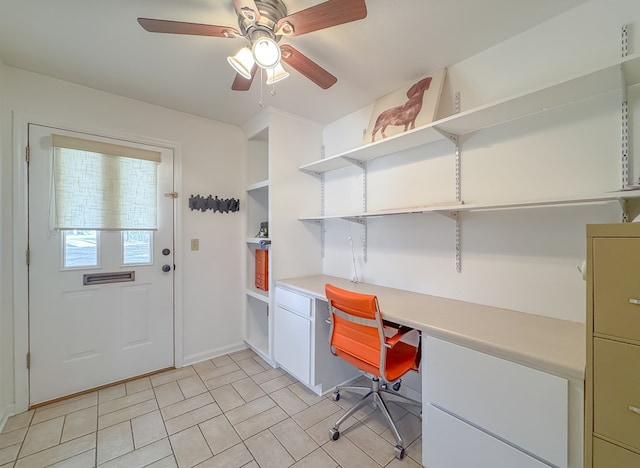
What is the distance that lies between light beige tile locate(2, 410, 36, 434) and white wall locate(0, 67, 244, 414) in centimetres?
22

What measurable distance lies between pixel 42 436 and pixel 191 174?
2.15 metres

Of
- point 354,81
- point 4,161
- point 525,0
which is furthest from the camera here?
point 354,81

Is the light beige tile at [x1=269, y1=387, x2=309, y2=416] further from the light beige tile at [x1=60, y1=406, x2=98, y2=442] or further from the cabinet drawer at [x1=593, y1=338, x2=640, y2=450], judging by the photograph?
the cabinet drawer at [x1=593, y1=338, x2=640, y2=450]

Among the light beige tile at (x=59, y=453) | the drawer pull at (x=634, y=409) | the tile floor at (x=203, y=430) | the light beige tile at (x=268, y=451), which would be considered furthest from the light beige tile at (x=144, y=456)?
the drawer pull at (x=634, y=409)

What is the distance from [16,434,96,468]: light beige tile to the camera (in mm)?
1434

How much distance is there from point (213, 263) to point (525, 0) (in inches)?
116

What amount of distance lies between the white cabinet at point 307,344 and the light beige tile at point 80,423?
1.34 metres

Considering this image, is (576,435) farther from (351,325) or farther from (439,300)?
(351,325)

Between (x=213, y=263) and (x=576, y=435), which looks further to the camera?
(x=213, y=263)

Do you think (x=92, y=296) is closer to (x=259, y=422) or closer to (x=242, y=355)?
(x=242, y=355)

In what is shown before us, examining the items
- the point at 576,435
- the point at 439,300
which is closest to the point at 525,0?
the point at 439,300

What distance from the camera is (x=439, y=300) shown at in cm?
171

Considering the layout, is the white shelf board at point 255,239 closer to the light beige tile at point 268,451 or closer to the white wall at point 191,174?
the white wall at point 191,174

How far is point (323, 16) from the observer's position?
3.59 ft
